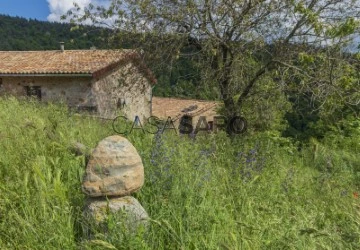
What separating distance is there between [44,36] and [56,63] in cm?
2387

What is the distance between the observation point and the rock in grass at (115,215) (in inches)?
93.2

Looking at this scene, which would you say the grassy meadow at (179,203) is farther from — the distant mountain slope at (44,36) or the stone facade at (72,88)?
the stone facade at (72,88)

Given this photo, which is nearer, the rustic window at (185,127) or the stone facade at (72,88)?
the rustic window at (185,127)

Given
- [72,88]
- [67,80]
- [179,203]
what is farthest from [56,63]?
[179,203]

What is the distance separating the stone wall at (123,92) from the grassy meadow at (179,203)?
2.99 meters

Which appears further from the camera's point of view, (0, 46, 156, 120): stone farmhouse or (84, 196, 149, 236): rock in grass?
(0, 46, 156, 120): stone farmhouse

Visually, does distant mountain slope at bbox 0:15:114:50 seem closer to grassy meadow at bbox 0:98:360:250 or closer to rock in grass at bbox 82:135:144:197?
grassy meadow at bbox 0:98:360:250

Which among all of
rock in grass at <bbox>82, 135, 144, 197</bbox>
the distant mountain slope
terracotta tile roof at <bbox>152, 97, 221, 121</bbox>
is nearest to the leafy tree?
the distant mountain slope

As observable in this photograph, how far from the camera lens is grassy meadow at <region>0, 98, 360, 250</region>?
91.5 inches

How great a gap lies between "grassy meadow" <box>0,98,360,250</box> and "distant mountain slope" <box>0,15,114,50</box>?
3902mm

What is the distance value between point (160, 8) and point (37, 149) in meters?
4.06

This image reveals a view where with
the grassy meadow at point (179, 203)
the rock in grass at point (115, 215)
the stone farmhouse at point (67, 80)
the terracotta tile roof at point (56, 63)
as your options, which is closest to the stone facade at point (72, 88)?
the stone farmhouse at point (67, 80)

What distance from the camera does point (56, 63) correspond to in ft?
65.2

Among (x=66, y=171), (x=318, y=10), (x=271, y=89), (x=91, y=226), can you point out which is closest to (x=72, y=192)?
(x=66, y=171)
